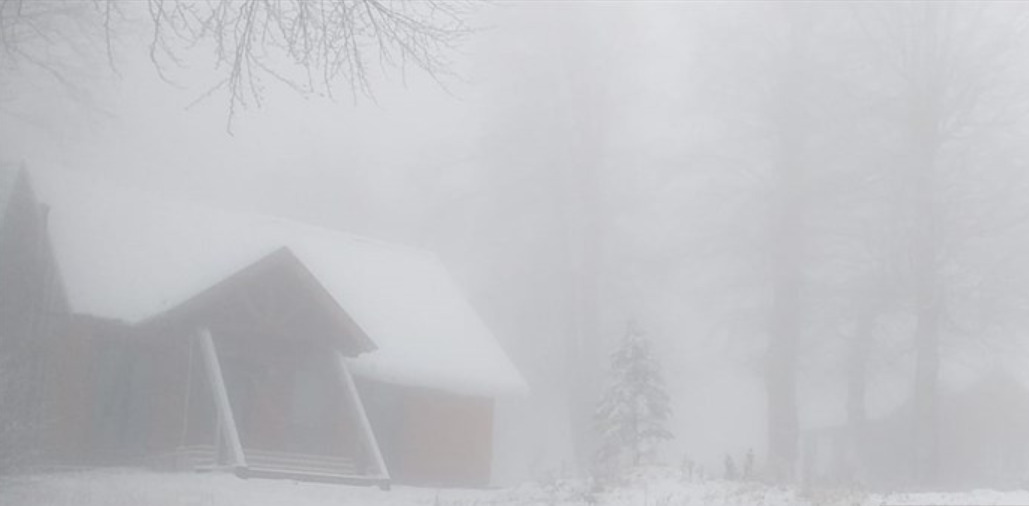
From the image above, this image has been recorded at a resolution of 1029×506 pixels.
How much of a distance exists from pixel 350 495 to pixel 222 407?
3.25 meters

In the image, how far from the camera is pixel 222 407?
24688 mm

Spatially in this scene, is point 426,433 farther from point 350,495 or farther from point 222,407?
point 350,495

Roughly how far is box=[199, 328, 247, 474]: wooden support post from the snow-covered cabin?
44 millimetres

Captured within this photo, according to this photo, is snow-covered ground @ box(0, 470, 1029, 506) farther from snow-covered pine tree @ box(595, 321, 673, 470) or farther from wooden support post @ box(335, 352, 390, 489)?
snow-covered pine tree @ box(595, 321, 673, 470)

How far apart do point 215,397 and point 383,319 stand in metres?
7.75

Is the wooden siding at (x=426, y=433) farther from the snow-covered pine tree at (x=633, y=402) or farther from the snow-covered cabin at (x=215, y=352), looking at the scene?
the snow-covered pine tree at (x=633, y=402)

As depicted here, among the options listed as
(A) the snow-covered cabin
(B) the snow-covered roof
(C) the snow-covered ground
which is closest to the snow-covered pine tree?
(C) the snow-covered ground

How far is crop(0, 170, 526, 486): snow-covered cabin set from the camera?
2641cm

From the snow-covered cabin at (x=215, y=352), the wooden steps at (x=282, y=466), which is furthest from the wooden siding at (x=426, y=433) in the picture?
the wooden steps at (x=282, y=466)

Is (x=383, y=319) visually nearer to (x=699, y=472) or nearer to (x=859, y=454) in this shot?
(x=699, y=472)

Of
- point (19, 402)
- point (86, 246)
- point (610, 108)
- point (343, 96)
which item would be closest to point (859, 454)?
point (610, 108)

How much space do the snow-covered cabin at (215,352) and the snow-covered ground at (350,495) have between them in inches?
59.8

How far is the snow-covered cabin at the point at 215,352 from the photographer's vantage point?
2641cm

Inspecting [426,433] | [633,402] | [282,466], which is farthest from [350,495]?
[426,433]
